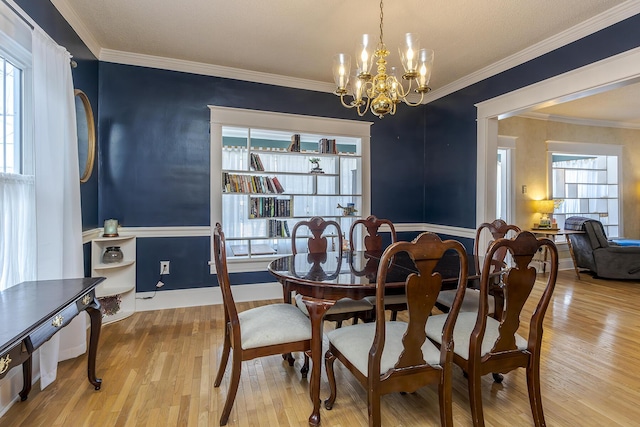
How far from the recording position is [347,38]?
295 centimetres

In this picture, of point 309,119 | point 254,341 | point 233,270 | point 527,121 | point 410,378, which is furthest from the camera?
point 527,121

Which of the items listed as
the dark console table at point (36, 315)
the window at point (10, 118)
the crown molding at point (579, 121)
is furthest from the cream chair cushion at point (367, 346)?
the crown molding at point (579, 121)

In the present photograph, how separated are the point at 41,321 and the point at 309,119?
3.28 meters

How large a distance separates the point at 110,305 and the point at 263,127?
7.81ft

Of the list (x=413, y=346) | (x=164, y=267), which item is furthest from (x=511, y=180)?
(x=164, y=267)

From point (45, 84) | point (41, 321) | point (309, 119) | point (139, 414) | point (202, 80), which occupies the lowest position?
point (139, 414)

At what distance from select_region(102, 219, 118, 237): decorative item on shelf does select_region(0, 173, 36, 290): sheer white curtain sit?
107cm

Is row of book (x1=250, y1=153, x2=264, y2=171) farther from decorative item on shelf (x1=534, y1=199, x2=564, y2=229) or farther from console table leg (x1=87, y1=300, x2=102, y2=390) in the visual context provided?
decorative item on shelf (x1=534, y1=199, x2=564, y2=229)

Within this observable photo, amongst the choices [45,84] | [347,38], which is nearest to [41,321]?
[45,84]

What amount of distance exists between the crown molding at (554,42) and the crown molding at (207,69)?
1.60 meters

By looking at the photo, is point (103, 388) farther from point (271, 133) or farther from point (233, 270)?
point (271, 133)

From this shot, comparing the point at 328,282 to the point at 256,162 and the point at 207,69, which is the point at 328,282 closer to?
the point at 256,162

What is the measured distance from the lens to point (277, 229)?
391 centimetres

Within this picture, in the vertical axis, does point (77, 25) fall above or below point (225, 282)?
above
